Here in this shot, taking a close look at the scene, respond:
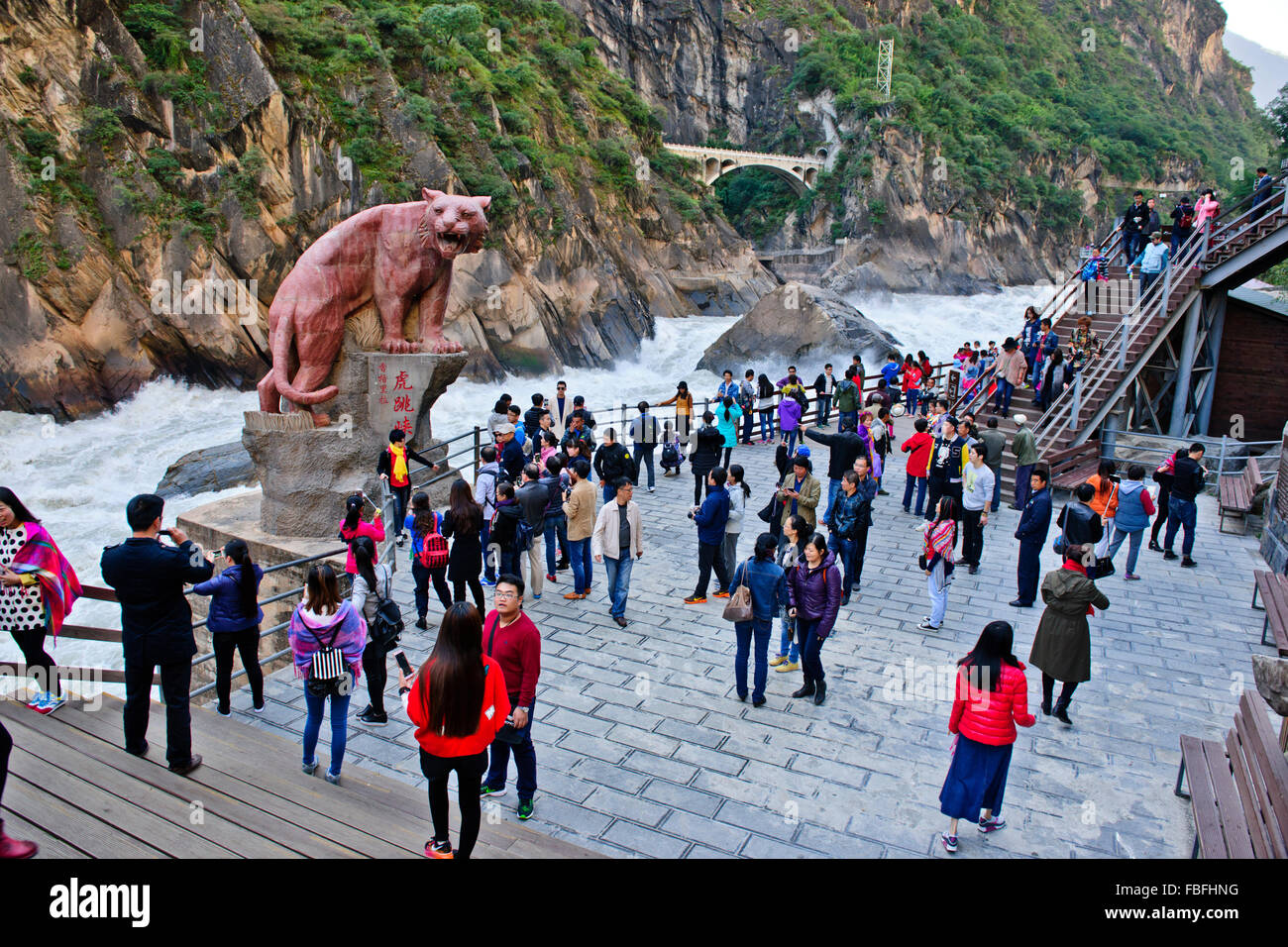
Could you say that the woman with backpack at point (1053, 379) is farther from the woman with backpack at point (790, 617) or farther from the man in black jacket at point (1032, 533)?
the woman with backpack at point (790, 617)

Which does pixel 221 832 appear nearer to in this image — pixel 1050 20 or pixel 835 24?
pixel 835 24

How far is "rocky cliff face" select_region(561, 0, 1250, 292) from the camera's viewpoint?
188 feet

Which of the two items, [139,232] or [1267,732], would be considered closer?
[1267,732]

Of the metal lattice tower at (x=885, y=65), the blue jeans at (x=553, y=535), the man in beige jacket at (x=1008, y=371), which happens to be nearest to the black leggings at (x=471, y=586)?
the blue jeans at (x=553, y=535)

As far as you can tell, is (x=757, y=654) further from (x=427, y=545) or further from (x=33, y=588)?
(x=33, y=588)

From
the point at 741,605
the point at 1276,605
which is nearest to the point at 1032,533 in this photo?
the point at 1276,605

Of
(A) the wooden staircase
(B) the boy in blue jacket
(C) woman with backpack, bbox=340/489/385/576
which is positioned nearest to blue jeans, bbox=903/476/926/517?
(A) the wooden staircase

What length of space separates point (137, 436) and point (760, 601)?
17.7m

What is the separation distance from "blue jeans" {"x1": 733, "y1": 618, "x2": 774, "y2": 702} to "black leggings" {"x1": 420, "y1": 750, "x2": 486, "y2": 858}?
9.37 ft

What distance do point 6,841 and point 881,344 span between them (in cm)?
2504

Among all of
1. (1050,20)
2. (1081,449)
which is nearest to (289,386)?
(1081,449)

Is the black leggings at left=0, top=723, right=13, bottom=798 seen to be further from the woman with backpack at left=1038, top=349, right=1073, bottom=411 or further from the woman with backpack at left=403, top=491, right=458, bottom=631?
the woman with backpack at left=1038, top=349, right=1073, bottom=411

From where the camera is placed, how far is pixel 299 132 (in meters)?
23.3

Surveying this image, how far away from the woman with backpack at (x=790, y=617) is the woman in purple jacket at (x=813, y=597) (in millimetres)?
97
